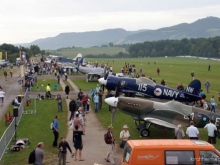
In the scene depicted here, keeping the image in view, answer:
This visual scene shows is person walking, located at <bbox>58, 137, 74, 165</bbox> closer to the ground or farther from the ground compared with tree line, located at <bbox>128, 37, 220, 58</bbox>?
closer to the ground

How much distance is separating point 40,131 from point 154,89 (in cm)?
1157

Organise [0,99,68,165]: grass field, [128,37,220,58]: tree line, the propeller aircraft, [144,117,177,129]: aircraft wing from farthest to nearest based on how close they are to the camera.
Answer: [128,37,220,58]: tree line < the propeller aircraft < [144,117,177,129]: aircraft wing < [0,99,68,165]: grass field

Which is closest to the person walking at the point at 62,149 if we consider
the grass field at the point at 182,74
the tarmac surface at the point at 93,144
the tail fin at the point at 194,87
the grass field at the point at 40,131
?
the tarmac surface at the point at 93,144

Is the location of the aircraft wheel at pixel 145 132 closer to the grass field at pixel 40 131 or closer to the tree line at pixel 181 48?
the grass field at pixel 40 131

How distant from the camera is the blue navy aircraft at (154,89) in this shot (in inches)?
1087

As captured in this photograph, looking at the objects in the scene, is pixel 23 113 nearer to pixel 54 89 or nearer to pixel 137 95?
pixel 137 95

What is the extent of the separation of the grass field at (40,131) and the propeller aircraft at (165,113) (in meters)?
3.89

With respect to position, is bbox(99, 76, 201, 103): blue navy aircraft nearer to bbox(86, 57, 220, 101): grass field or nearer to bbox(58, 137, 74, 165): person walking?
bbox(86, 57, 220, 101): grass field

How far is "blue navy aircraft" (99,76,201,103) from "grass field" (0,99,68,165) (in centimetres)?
490

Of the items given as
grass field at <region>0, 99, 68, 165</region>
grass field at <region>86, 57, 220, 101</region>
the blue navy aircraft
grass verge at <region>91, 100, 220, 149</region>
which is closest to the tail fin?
the blue navy aircraft

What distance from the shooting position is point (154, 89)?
2841 cm

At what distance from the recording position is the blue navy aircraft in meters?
27.6

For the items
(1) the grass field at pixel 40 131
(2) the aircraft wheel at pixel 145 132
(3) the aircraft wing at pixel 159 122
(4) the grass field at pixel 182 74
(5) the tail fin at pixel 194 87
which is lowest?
(4) the grass field at pixel 182 74

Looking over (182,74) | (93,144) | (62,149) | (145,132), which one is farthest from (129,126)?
(182,74)
